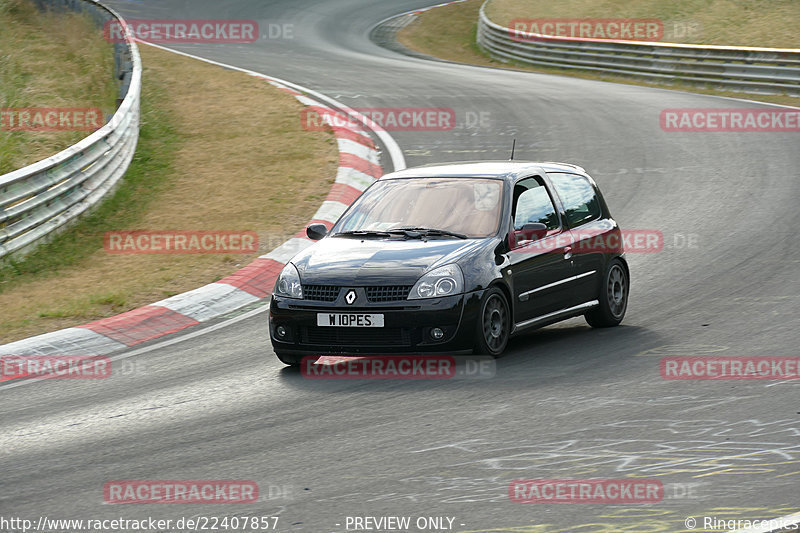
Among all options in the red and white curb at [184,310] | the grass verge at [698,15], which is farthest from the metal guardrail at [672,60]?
the red and white curb at [184,310]

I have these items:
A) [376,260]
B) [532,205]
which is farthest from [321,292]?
[532,205]

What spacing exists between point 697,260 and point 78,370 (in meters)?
6.41

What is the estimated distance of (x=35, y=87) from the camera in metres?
22.0

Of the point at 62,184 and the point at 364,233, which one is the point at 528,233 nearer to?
the point at 364,233

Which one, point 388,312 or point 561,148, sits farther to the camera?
point 561,148

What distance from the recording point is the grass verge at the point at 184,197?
39.7 feet

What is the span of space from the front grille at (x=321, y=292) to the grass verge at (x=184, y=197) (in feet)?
10.6

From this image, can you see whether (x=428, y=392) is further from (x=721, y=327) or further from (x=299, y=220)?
(x=299, y=220)

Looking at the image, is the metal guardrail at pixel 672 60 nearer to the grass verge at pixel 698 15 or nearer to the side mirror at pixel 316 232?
the grass verge at pixel 698 15

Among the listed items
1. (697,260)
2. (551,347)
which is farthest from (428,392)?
(697,260)

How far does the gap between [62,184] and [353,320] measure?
719cm

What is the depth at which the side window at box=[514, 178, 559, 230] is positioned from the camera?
961cm

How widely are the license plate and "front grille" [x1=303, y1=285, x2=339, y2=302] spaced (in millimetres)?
134

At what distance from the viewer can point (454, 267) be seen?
8633mm
